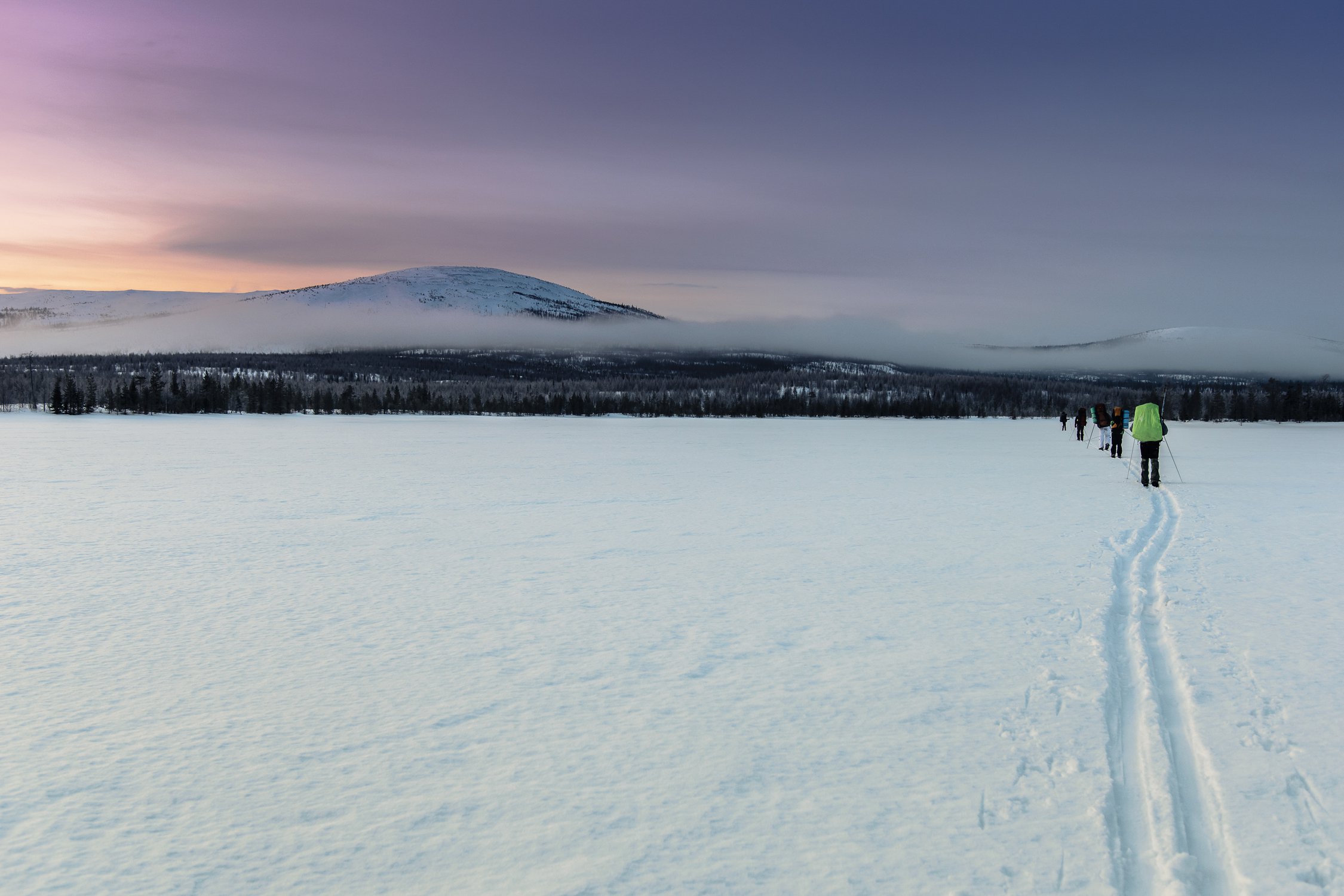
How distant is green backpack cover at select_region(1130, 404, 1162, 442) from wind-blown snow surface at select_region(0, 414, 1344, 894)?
213 inches

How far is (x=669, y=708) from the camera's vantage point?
5.18 meters

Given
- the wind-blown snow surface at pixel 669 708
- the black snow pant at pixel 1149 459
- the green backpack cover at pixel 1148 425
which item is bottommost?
the wind-blown snow surface at pixel 669 708

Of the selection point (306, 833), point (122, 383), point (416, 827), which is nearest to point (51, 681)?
point (306, 833)

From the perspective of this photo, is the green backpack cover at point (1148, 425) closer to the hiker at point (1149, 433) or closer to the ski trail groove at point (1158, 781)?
the hiker at point (1149, 433)

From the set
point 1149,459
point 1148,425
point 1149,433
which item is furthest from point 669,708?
point 1149,459

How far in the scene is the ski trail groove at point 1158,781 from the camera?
3451 mm

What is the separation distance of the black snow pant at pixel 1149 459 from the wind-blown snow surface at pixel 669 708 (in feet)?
18.2

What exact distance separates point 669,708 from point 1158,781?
2551mm

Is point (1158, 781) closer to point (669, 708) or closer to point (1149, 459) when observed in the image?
point (669, 708)

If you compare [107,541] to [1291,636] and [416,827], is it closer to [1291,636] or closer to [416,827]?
[416,827]

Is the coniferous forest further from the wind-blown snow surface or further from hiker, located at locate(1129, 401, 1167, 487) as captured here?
the wind-blown snow surface

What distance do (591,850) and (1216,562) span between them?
8.76 meters

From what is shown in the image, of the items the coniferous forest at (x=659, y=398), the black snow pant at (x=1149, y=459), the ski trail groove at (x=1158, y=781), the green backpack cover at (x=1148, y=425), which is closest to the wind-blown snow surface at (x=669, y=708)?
the ski trail groove at (x=1158, y=781)

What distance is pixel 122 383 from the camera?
4117 inches
